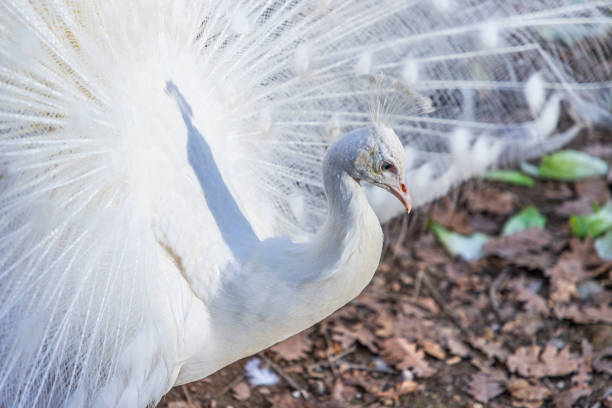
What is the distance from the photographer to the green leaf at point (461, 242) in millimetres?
3121

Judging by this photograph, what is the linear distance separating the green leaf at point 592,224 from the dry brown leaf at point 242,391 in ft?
5.05

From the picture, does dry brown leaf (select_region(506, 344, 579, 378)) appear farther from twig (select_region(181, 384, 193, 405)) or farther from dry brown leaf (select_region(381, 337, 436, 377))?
twig (select_region(181, 384, 193, 405))

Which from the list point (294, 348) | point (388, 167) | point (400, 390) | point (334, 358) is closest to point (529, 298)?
point (400, 390)

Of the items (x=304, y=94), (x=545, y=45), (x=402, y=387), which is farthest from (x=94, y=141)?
(x=545, y=45)

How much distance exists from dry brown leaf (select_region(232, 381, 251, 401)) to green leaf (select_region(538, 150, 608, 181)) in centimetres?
181

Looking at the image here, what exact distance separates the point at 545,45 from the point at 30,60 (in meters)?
1.77

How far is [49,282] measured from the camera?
1.78 meters

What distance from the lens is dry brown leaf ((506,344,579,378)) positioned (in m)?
2.56

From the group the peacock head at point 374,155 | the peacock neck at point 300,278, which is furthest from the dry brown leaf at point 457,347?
the peacock head at point 374,155

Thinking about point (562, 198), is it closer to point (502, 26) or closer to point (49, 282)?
point (502, 26)

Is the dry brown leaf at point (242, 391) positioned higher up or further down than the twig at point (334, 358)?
higher up

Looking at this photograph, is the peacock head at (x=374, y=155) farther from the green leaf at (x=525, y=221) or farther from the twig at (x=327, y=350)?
the green leaf at (x=525, y=221)

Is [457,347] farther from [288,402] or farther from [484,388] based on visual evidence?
[288,402]

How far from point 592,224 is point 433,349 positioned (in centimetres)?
94
